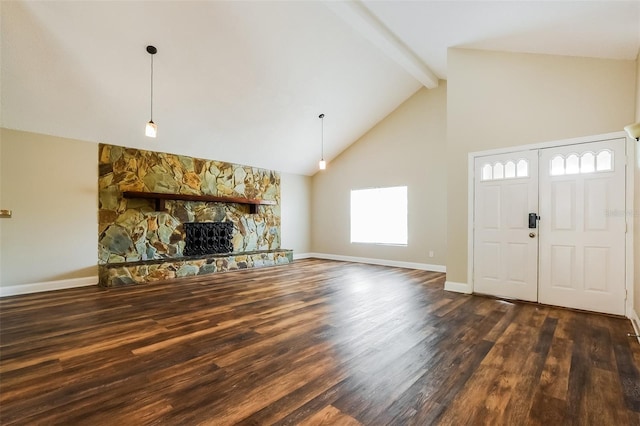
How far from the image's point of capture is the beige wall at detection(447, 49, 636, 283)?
11.5 feet

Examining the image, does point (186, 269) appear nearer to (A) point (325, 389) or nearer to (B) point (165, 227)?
(B) point (165, 227)

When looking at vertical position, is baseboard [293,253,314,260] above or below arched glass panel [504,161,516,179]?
below

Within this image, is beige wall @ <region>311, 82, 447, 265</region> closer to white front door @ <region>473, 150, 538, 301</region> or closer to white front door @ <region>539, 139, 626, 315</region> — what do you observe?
white front door @ <region>473, 150, 538, 301</region>

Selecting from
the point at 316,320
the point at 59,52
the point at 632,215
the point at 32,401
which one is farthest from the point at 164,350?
the point at 632,215

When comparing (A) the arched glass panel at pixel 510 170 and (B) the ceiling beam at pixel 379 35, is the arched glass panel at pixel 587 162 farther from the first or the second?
(B) the ceiling beam at pixel 379 35

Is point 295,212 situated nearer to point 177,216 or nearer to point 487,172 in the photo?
point 177,216

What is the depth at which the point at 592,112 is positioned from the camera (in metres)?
3.58

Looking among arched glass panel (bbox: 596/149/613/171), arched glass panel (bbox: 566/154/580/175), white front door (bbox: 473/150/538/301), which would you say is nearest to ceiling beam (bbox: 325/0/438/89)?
white front door (bbox: 473/150/538/301)

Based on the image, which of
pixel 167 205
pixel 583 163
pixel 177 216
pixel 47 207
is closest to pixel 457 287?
pixel 583 163

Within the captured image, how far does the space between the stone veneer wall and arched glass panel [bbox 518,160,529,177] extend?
5.67 meters

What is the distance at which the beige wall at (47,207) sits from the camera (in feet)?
14.4

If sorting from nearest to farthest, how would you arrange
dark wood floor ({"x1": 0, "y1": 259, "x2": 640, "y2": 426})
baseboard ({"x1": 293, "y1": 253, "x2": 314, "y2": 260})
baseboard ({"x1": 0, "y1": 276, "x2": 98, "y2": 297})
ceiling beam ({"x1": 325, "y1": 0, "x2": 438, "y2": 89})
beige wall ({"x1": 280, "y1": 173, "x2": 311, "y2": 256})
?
dark wood floor ({"x1": 0, "y1": 259, "x2": 640, "y2": 426}) < ceiling beam ({"x1": 325, "y1": 0, "x2": 438, "y2": 89}) < baseboard ({"x1": 0, "y1": 276, "x2": 98, "y2": 297}) < beige wall ({"x1": 280, "y1": 173, "x2": 311, "y2": 256}) < baseboard ({"x1": 293, "y1": 253, "x2": 314, "y2": 260})

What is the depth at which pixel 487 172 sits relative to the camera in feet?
14.3

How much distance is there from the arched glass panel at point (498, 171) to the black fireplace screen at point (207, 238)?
5.56 metres
